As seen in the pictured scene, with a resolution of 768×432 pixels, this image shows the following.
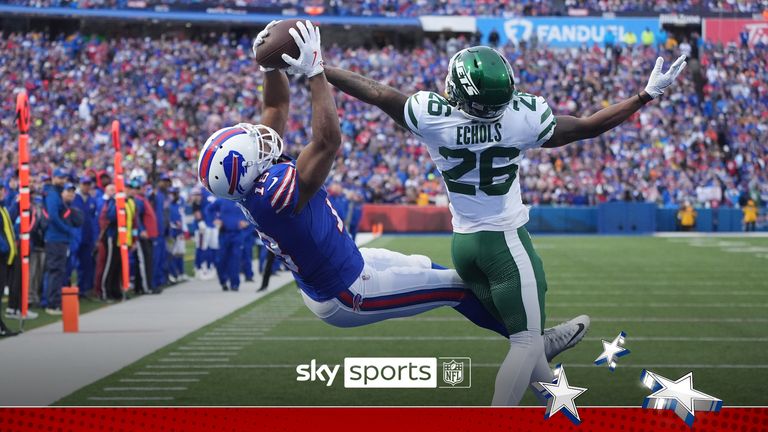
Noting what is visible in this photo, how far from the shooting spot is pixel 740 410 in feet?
13.1

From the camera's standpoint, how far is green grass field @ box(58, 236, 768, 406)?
18.8 ft

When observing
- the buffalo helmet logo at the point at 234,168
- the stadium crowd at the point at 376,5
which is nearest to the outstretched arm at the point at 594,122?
the buffalo helmet logo at the point at 234,168

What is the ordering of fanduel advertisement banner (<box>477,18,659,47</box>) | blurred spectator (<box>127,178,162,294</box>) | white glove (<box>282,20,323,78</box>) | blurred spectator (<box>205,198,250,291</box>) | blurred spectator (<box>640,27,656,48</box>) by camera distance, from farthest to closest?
fanduel advertisement banner (<box>477,18,659,47</box>) < blurred spectator (<box>640,27,656,48</box>) < blurred spectator (<box>127,178,162,294</box>) < blurred spectator (<box>205,198,250,291</box>) < white glove (<box>282,20,323,78</box>)

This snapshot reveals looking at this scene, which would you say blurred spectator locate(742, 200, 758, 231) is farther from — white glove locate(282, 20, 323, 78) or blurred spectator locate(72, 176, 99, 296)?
white glove locate(282, 20, 323, 78)

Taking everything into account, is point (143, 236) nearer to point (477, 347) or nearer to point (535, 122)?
point (477, 347)

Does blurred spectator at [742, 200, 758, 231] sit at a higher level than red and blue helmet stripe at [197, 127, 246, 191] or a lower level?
lower

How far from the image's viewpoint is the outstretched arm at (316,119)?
12.8ft

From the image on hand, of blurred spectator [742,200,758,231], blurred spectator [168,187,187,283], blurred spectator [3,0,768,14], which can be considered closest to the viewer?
blurred spectator [168,187,187,283]

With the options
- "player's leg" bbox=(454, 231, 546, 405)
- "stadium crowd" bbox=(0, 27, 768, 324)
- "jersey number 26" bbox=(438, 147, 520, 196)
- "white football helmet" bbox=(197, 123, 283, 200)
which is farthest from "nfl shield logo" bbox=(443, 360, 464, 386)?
"stadium crowd" bbox=(0, 27, 768, 324)

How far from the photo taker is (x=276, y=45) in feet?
13.4

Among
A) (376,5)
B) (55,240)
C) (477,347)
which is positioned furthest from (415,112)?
(376,5)

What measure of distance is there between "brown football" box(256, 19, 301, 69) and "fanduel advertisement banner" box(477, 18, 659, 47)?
17.5m

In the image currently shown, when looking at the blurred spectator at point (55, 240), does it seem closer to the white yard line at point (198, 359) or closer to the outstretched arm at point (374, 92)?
the white yard line at point (198, 359)

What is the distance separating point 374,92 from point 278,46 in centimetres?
44
